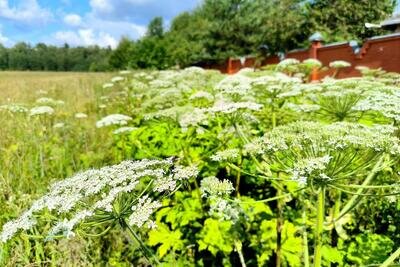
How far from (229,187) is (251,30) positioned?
5241 centimetres

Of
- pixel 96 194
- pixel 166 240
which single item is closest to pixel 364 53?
pixel 166 240

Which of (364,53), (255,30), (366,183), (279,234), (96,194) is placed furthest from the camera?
(255,30)

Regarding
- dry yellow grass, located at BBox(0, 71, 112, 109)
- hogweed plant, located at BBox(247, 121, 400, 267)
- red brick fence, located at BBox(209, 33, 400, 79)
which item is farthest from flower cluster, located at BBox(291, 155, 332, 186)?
red brick fence, located at BBox(209, 33, 400, 79)

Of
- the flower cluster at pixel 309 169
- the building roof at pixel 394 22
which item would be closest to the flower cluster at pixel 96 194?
the flower cluster at pixel 309 169

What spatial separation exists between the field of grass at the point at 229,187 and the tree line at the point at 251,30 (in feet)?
107

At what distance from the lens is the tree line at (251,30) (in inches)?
1479

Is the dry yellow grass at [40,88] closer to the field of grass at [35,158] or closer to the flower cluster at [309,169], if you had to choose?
the field of grass at [35,158]

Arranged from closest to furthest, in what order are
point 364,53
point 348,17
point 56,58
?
1. point 364,53
2. point 348,17
3. point 56,58

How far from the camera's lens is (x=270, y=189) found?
174 inches

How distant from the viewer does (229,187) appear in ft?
7.81

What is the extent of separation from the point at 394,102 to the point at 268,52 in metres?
42.4

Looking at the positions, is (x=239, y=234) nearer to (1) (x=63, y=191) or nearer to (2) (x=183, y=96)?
(1) (x=63, y=191)

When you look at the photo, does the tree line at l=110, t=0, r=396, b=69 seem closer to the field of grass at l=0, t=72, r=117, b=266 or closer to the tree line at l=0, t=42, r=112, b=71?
the tree line at l=0, t=42, r=112, b=71

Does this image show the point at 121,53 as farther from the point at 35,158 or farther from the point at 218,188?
the point at 218,188
